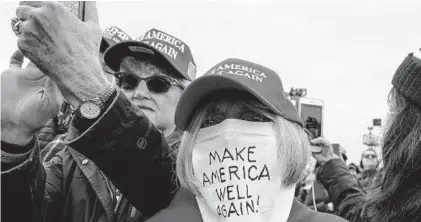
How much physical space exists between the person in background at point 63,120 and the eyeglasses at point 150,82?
0.10m

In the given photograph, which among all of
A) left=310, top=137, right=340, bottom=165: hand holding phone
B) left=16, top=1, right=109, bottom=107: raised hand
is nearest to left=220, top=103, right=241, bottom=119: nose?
left=16, top=1, right=109, bottom=107: raised hand

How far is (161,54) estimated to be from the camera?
2.24 metres

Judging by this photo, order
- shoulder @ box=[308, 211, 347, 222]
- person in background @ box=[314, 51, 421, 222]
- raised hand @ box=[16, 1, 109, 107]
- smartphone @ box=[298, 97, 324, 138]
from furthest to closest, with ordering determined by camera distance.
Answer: smartphone @ box=[298, 97, 324, 138]
person in background @ box=[314, 51, 421, 222]
shoulder @ box=[308, 211, 347, 222]
raised hand @ box=[16, 1, 109, 107]

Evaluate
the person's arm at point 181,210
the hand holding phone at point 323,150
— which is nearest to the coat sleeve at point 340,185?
the hand holding phone at point 323,150

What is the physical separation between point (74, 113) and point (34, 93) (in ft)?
0.48

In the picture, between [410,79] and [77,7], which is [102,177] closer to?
[77,7]

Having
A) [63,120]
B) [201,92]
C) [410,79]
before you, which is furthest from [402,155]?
[63,120]

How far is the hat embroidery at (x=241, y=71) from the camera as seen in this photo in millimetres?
1729

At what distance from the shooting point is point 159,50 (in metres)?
2.26

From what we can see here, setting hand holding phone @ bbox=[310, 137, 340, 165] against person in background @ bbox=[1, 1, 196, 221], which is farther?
hand holding phone @ bbox=[310, 137, 340, 165]

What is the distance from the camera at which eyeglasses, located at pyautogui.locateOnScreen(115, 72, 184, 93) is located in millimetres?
2258

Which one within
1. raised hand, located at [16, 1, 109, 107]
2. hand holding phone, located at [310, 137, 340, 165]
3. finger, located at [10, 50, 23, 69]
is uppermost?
raised hand, located at [16, 1, 109, 107]

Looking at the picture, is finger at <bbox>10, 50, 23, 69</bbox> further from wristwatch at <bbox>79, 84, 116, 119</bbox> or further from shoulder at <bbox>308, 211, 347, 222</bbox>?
shoulder at <bbox>308, 211, 347, 222</bbox>

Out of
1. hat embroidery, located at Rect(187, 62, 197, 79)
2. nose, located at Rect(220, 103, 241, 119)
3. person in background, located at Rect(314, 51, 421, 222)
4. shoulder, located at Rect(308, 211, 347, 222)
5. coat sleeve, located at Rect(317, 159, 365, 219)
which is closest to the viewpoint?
shoulder, located at Rect(308, 211, 347, 222)
